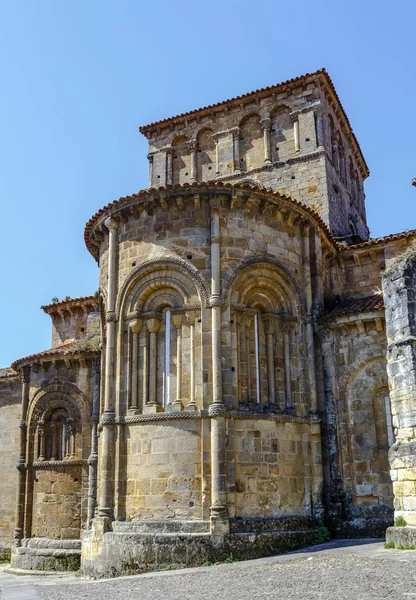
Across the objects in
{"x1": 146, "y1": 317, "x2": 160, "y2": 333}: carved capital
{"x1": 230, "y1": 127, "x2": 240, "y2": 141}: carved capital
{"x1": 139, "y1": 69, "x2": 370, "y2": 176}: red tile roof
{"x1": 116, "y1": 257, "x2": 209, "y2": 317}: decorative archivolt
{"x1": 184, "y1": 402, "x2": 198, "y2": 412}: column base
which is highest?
{"x1": 139, "y1": 69, "x2": 370, "y2": 176}: red tile roof

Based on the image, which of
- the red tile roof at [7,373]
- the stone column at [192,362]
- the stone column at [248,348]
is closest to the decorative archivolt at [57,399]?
the red tile roof at [7,373]

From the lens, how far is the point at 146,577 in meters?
11.5

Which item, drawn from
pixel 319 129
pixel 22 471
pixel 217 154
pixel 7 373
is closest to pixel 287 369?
pixel 22 471

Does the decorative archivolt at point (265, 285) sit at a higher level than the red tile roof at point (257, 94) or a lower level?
lower

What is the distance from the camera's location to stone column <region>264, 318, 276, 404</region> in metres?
14.3

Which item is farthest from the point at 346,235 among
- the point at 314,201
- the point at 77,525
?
the point at 77,525

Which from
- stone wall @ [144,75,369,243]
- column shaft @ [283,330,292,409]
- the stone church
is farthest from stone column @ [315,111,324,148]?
column shaft @ [283,330,292,409]

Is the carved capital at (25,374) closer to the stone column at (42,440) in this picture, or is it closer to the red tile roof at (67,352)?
the red tile roof at (67,352)

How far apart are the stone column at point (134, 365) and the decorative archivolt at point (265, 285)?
2101 millimetres

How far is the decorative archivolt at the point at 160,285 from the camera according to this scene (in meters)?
14.1

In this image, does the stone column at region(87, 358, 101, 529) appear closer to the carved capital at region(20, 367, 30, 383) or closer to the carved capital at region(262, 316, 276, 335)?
the carved capital at region(20, 367, 30, 383)

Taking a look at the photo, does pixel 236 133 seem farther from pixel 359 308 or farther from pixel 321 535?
pixel 321 535

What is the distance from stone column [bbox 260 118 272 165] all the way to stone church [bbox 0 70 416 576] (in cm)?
524

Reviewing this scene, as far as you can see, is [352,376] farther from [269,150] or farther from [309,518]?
[269,150]
